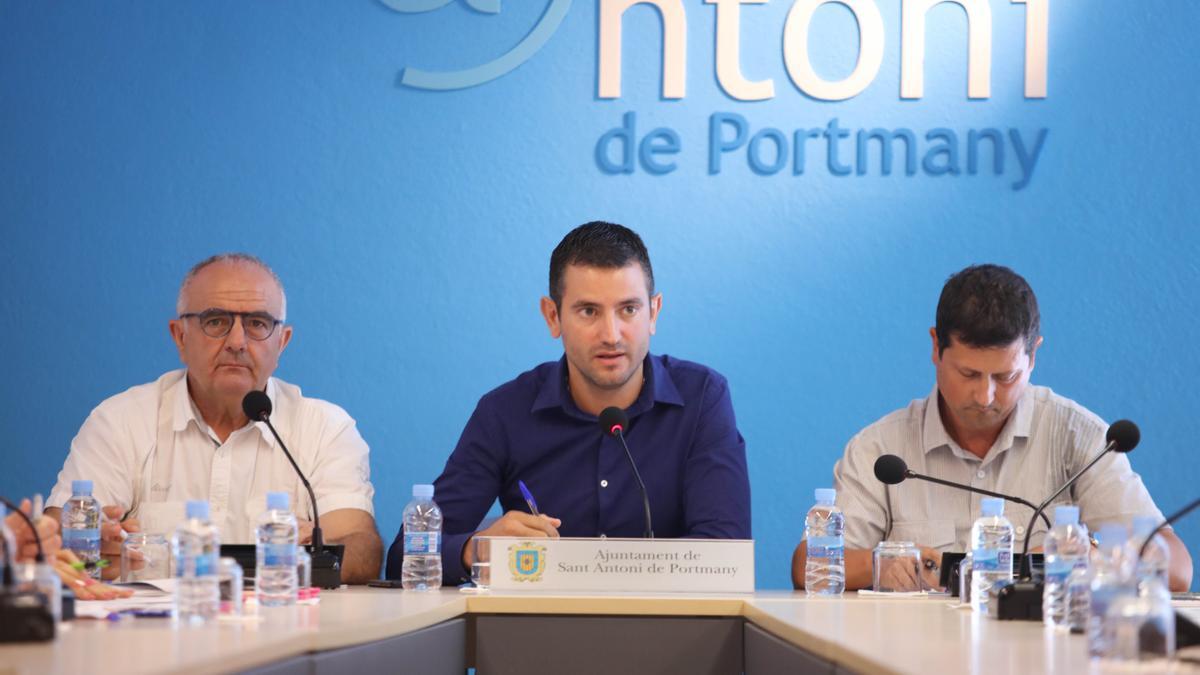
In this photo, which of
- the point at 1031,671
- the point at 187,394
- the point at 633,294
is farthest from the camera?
the point at 187,394

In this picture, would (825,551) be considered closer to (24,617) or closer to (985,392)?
(985,392)

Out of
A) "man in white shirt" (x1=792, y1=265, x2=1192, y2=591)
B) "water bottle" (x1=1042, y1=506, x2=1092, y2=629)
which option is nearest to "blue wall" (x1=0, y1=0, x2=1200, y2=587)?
"man in white shirt" (x1=792, y1=265, x2=1192, y2=591)

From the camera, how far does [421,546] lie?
3074mm

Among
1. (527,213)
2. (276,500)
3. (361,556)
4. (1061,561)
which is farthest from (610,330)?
(527,213)

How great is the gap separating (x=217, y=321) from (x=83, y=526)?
691 mm

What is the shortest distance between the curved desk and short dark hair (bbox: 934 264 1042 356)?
2.38 ft

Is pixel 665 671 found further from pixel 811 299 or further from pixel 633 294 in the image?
pixel 811 299

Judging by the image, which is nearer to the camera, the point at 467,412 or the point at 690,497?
the point at 690,497

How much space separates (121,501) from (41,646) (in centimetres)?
198

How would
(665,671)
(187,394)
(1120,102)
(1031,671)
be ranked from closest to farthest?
(1031,671)
(665,671)
(187,394)
(1120,102)

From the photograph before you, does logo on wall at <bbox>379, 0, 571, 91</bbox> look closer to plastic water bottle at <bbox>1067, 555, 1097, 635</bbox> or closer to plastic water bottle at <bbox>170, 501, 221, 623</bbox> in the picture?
plastic water bottle at <bbox>170, 501, 221, 623</bbox>

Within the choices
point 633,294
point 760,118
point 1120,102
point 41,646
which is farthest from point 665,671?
point 1120,102

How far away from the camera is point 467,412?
15.4ft

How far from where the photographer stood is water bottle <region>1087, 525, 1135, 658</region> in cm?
158
